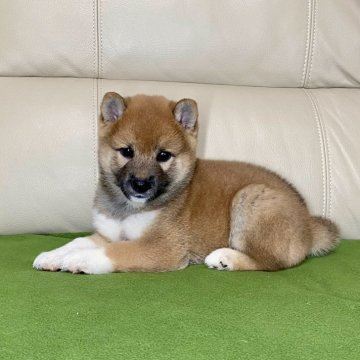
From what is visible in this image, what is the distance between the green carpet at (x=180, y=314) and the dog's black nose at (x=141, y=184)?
0.24m

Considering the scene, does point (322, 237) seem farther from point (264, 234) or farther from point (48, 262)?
point (48, 262)

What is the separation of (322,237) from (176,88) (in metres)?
0.73

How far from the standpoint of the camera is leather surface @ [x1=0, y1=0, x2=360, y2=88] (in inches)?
82.3

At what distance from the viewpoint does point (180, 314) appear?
1.28m

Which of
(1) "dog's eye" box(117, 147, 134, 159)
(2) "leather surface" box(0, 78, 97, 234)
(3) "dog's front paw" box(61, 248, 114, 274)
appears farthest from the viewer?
(2) "leather surface" box(0, 78, 97, 234)

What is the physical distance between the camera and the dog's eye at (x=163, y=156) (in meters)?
1.74

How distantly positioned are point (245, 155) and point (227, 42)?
1.37 feet

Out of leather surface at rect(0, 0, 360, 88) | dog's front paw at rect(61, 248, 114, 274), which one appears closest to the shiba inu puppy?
dog's front paw at rect(61, 248, 114, 274)

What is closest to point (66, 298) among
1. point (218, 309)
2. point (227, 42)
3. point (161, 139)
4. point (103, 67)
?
point (218, 309)

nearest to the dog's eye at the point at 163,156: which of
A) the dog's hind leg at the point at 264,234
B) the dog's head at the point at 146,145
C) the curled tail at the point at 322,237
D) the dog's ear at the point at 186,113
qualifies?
A: the dog's head at the point at 146,145

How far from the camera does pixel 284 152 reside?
212cm

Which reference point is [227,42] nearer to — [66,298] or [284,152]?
[284,152]

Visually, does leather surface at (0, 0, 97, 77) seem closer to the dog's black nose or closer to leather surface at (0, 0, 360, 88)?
leather surface at (0, 0, 360, 88)

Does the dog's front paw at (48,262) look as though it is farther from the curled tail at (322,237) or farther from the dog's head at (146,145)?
the curled tail at (322,237)
